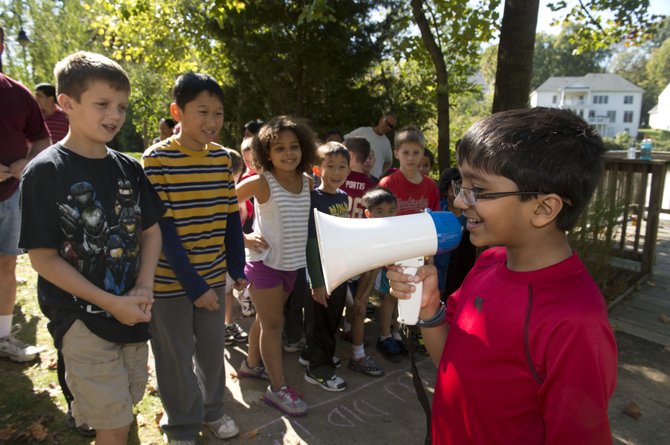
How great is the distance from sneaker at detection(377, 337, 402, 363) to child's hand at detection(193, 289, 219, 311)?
1898mm

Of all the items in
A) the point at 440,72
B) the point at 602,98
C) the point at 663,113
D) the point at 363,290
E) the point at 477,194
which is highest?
the point at 602,98

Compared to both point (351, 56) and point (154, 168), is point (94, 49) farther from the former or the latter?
point (154, 168)

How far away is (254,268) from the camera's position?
299cm

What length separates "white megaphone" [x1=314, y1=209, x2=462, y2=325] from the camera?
1589mm

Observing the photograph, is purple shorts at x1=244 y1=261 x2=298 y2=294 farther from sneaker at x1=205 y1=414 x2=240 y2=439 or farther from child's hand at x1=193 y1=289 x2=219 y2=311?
sneaker at x1=205 y1=414 x2=240 y2=439

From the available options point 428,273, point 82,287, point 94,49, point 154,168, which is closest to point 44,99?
point 154,168

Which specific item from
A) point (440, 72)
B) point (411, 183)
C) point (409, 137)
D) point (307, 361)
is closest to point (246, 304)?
point (307, 361)

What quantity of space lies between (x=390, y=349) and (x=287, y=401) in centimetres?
119

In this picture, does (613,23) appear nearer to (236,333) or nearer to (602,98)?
(236,333)

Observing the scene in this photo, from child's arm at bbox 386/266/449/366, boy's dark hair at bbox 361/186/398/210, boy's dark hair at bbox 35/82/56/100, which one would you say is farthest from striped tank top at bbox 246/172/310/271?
boy's dark hair at bbox 35/82/56/100

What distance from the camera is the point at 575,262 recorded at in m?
1.28

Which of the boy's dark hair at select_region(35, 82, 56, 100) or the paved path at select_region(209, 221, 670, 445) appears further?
the boy's dark hair at select_region(35, 82, 56, 100)

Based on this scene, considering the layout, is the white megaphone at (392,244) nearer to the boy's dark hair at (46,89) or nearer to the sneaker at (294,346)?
the sneaker at (294,346)

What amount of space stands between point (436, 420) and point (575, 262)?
0.71 m
